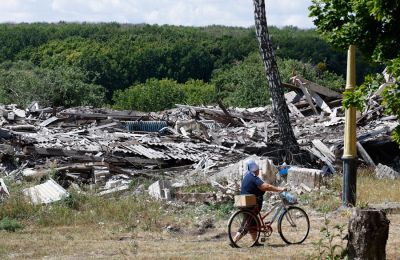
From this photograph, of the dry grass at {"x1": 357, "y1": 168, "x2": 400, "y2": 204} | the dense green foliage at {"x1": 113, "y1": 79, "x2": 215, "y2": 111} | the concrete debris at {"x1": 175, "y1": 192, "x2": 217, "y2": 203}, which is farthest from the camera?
the dense green foliage at {"x1": 113, "y1": 79, "x2": 215, "y2": 111}

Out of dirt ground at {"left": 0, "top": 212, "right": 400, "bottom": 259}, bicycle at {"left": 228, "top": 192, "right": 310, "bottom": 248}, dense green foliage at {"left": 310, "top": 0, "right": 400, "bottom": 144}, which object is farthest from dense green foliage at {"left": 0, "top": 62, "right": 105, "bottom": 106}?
dense green foliage at {"left": 310, "top": 0, "right": 400, "bottom": 144}

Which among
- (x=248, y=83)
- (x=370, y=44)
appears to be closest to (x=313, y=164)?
(x=370, y=44)

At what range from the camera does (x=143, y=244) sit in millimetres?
13430

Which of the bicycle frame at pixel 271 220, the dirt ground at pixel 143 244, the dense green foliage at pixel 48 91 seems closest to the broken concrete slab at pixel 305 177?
the dirt ground at pixel 143 244

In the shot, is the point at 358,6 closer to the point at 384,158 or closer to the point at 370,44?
the point at 370,44

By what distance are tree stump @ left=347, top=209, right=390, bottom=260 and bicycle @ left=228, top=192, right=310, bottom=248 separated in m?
3.26

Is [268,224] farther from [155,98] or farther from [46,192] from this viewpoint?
[155,98]

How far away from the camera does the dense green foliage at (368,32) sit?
343 inches

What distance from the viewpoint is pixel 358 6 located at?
32.1 ft

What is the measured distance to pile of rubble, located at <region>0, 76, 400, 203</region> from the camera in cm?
1942

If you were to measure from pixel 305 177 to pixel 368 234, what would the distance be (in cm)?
884

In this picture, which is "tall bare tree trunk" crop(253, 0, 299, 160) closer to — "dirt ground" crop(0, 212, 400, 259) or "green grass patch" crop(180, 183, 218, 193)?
"green grass patch" crop(180, 183, 218, 193)

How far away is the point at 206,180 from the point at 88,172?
3153 millimetres

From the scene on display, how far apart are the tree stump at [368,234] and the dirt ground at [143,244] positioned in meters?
1.24
